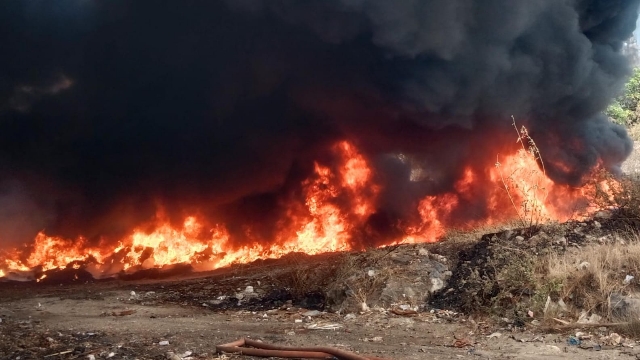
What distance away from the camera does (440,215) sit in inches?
491

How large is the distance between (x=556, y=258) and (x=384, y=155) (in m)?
6.58

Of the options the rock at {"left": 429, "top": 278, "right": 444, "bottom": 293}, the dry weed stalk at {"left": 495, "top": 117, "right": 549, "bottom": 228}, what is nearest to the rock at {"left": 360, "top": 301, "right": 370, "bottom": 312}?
the rock at {"left": 429, "top": 278, "right": 444, "bottom": 293}

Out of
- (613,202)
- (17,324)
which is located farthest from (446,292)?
(17,324)

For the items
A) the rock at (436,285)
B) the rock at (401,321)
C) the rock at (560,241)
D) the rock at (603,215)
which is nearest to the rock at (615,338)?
the rock at (401,321)

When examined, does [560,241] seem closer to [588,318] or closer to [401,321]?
[588,318]

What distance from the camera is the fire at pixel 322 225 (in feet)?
36.8

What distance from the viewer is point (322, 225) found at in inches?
481

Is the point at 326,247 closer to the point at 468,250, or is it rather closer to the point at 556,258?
the point at 468,250

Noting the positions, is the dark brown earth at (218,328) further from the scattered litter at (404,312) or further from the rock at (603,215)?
the rock at (603,215)

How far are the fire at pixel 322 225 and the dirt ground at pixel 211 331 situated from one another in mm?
2618

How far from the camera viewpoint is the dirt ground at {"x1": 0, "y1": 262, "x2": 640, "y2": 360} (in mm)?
5223

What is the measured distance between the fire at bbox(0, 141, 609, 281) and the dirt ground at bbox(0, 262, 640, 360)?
8.59ft

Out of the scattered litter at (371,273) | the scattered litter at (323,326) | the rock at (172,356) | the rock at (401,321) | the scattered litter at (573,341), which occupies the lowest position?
the rock at (172,356)

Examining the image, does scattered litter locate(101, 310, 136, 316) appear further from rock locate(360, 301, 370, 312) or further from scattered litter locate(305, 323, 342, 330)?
rock locate(360, 301, 370, 312)
